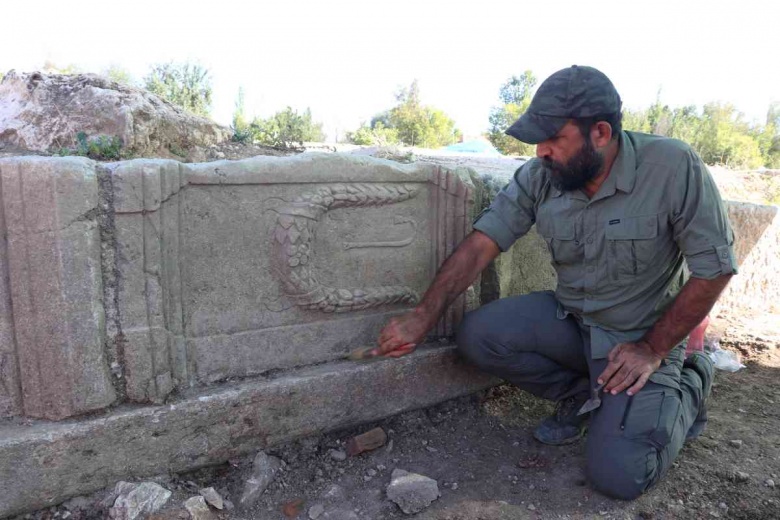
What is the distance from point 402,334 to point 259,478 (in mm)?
733

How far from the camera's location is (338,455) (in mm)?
2277

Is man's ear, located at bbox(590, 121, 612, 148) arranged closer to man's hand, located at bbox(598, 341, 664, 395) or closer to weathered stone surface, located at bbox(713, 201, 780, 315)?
man's hand, located at bbox(598, 341, 664, 395)

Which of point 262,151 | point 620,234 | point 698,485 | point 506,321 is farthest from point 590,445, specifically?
point 262,151

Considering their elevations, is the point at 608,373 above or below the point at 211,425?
above

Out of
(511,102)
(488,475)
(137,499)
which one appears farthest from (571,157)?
(511,102)

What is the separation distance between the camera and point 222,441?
6.83 ft

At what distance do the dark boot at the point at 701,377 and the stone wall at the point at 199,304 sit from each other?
35.9 inches

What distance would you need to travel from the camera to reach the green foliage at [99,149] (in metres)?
3.59

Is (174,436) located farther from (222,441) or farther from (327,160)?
(327,160)

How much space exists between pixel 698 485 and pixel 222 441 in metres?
1.69

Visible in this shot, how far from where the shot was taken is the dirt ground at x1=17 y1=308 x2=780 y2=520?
197cm

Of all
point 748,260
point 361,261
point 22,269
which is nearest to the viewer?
point 22,269

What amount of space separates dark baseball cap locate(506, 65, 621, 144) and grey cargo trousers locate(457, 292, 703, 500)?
0.76m

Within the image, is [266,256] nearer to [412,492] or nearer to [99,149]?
[412,492]
